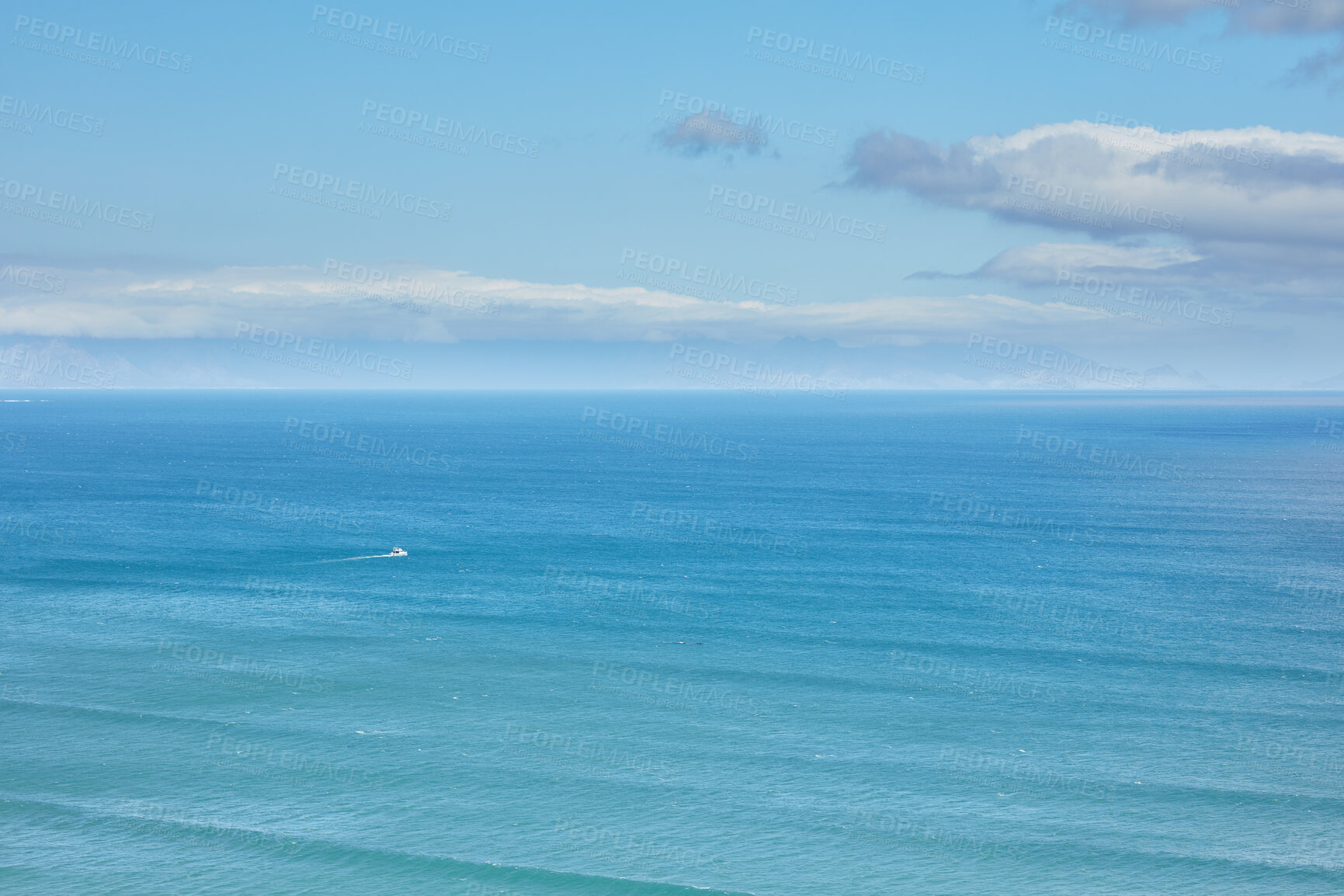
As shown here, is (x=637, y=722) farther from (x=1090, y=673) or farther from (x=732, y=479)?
(x=732, y=479)

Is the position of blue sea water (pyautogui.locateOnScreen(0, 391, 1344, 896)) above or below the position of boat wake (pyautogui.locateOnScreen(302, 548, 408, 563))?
below

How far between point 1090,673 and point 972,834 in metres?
25.9

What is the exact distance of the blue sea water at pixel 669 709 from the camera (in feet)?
135

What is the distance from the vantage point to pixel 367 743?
51969 millimetres

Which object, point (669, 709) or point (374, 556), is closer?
point (669, 709)

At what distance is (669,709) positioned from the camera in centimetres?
5819

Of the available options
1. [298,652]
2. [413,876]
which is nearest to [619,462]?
[298,652]

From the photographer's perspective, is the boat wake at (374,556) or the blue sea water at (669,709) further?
the boat wake at (374,556)

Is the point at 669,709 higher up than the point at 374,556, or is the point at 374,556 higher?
the point at 374,556

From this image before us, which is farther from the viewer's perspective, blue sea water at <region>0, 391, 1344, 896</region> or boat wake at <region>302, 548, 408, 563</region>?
boat wake at <region>302, 548, 408, 563</region>

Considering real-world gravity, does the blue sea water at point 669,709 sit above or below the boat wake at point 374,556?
below

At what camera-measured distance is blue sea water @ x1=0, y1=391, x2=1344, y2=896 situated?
41.3 meters

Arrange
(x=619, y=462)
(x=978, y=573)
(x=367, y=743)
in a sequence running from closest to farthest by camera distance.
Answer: (x=367, y=743), (x=978, y=573), (x=619, y=462)

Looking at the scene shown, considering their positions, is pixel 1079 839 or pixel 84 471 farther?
pixel 84 471
